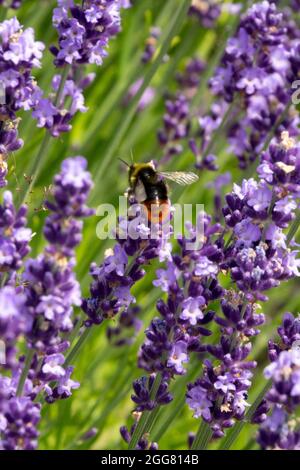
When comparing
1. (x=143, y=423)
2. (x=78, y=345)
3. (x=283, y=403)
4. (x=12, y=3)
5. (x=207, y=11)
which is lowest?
(x=143, y=423)

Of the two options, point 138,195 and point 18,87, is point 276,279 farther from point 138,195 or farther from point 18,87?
point 18,87

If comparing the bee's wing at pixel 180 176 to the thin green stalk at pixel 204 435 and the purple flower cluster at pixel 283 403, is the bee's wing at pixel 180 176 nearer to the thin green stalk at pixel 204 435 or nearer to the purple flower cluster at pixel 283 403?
the thin green stalk at pixel 204 435

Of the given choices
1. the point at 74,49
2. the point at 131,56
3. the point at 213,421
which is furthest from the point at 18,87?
the point at 131,56

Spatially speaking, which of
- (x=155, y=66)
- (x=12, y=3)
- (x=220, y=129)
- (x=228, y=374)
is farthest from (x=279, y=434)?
(x=12, y=3)

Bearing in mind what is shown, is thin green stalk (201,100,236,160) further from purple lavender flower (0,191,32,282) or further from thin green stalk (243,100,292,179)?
purple lavender flower (0,191,32,282)

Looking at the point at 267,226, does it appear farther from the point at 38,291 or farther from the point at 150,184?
the point at 38,291

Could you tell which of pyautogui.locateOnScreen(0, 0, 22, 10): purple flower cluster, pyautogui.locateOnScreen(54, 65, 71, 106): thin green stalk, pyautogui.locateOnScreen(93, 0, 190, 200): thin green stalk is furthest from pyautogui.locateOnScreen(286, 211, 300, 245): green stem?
pyautogui.locateOnScreen(0, 0, 22, 10): purple flower cluster

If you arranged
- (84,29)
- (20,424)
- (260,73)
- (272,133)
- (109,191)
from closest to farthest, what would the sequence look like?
1. (20,424)
2. (84,29)
3. (260,73)
4. (272,133)
5. (109,191)
